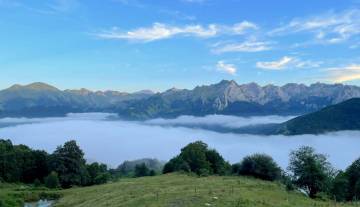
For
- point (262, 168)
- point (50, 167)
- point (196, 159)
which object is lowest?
point (50, 167)

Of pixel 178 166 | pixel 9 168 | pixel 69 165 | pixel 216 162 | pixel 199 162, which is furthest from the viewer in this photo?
pixel 216 162

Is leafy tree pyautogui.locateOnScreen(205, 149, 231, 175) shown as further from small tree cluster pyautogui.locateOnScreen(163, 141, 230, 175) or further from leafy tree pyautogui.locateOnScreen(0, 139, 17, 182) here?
leafy tree pyautogui.locateOnScreen(0, 139, 17, 182)

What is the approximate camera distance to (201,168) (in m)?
110

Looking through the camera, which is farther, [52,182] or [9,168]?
[9,168]

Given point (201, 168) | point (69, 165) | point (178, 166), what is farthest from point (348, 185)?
point (69, 165)

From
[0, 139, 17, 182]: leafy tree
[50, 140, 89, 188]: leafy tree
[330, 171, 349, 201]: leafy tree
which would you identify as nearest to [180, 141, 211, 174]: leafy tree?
[50, 140, 89, 188]: leafy tree

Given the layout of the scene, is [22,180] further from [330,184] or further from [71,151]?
[330,184]

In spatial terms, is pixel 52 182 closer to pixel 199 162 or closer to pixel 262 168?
pixel 199 162

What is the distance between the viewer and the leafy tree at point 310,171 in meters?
76.9

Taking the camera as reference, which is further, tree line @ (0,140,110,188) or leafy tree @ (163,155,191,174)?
tree line @ (0,140,110,188)

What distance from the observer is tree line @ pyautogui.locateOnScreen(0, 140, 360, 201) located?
7838 cm

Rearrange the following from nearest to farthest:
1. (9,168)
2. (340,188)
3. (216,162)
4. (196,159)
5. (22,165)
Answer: (340,188) → (196,159) → (9,168) → (216,162) → (22,165)

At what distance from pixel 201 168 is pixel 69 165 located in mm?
35452

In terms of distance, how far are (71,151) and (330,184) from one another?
227 ft
